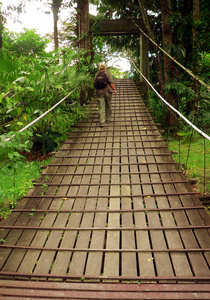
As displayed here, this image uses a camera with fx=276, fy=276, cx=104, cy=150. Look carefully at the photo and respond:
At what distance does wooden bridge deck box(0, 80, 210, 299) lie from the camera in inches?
89.1

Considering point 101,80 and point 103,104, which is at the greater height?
point 101,80

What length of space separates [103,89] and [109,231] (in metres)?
4.49

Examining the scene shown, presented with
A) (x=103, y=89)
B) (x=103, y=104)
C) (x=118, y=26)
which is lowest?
(x=103, y=104)

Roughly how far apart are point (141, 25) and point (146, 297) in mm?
10718

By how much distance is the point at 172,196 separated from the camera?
3584mm

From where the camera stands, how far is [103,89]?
675cm

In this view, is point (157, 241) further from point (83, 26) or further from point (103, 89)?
point (83, 26)

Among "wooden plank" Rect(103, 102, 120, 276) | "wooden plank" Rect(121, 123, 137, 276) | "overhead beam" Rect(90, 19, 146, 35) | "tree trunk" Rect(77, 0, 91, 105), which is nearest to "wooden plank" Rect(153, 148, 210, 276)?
"wooden plank" Rect(121, 123, 137, 276)

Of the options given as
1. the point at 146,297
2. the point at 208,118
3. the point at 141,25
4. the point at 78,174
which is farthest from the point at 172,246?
the point at 141,25

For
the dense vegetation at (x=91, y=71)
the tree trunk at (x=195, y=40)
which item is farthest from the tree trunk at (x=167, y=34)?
the tree trunk at (x=195, y=40)

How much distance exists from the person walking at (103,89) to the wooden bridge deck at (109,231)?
7.07 ft

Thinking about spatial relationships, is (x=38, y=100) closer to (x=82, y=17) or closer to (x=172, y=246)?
(x=172, y=246)

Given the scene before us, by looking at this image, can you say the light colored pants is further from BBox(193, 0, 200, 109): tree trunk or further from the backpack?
BBox(193, 0, 200, 109): tree trunk

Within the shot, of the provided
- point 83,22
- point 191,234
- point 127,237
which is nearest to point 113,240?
point 127,237
